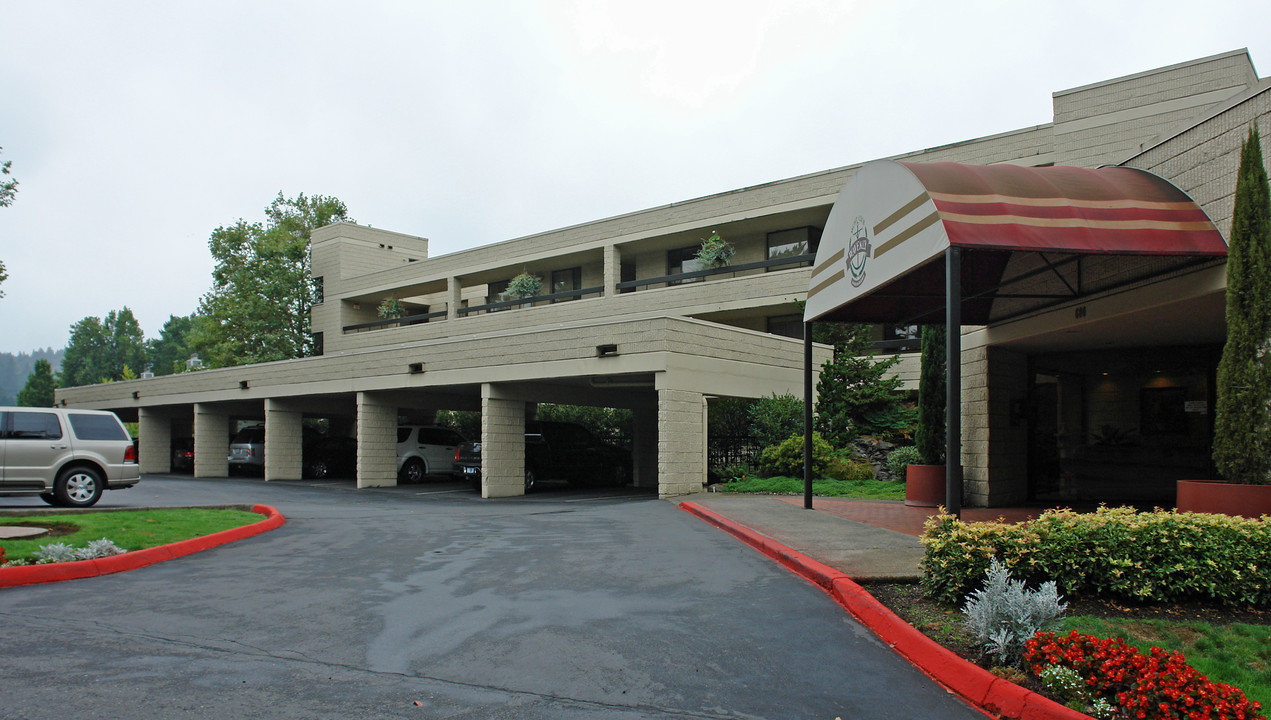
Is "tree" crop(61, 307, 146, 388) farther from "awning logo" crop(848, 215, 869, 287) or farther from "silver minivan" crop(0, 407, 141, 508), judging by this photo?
"awning logo" crop(848, 215, 869, 287)

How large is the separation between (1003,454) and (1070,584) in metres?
7.56

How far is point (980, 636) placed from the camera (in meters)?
5.12

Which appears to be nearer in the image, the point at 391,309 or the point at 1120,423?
the point at 1120,423

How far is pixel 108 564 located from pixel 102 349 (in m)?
128

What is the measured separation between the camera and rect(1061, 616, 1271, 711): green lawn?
190 inches

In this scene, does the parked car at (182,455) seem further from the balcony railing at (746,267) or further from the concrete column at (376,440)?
the balcony railing at (746,267)

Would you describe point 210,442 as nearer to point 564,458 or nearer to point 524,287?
point 524,287

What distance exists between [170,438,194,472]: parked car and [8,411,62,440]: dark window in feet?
69.6

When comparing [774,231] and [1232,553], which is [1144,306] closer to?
[1232,553]

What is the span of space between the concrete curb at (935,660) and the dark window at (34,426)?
1326 cm

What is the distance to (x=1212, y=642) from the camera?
532cm

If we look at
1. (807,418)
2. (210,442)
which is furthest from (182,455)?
(807,418)

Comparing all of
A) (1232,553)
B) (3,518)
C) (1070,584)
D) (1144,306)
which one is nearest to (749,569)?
(1070,584)

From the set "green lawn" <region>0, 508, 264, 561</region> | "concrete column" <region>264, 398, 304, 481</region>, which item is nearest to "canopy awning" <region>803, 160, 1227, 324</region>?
"green lawn" <region>0, 508, 264, 561</region>
